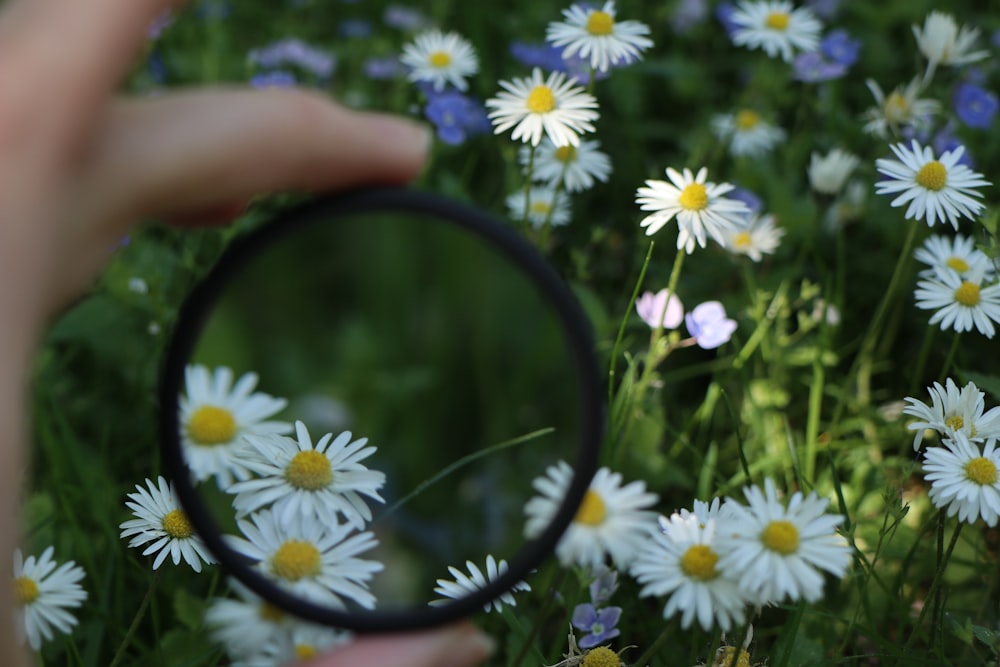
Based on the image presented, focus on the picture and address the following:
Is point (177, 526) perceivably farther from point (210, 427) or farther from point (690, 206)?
point (690, 206)

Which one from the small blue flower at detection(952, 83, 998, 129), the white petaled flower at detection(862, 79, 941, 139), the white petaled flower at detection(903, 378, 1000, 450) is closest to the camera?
Answer: the white petaled flower at detection(903, 378, 1000, 450)

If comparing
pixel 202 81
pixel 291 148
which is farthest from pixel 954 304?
pixel 202 81

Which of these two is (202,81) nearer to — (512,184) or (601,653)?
(512,184)

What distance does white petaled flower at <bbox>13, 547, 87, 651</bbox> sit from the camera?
3.31 feet

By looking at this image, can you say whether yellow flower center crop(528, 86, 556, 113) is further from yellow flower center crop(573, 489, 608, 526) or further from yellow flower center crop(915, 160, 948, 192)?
yellow flower center crop(573, 489, 608, 526)

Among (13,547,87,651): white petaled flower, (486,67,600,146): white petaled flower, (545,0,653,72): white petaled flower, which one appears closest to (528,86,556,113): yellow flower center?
(486,67,600,146): white petaled flower

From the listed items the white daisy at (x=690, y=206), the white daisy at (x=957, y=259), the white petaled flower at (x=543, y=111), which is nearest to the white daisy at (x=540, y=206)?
the white petaled flower at (x=543, y=111)

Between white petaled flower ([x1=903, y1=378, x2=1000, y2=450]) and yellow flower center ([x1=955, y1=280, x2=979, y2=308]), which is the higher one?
yellow flower center ([x1=955, y1=280, x2=979, y2=308])

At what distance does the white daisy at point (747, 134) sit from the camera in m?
1.77

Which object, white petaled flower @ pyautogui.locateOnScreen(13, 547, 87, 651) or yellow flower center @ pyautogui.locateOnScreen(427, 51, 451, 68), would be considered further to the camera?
yellow flower center @ pyautogui.locateOnScreen(427, 51, 451, 68)

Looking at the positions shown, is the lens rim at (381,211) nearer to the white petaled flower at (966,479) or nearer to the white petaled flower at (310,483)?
the white petaled flower at (310,483)

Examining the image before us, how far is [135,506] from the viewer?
1005mm

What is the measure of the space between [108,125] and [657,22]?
5.83ft

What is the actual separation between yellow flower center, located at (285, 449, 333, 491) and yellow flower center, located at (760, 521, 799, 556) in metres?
0.39
